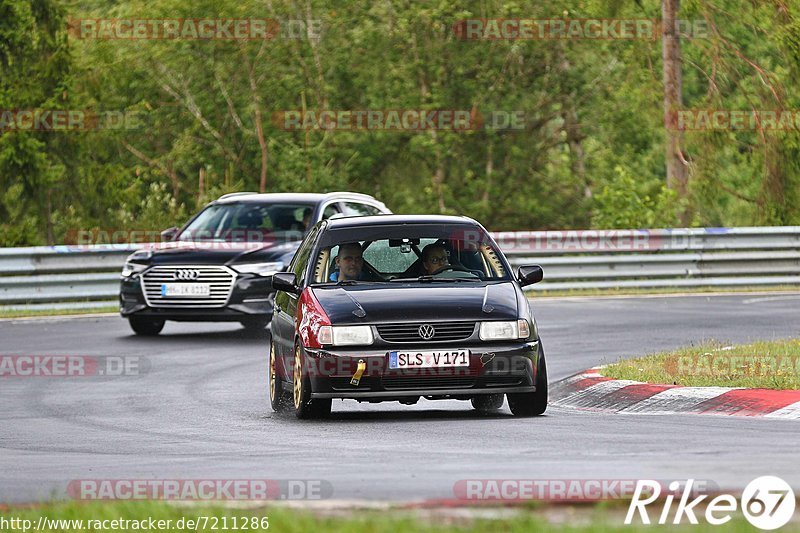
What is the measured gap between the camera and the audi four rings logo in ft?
67.1

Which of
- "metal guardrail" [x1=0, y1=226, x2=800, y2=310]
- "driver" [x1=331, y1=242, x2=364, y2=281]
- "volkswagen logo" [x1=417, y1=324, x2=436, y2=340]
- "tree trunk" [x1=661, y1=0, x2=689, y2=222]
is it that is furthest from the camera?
"tree trunk" [x1=661, y1=0, x2=689, y2=222]

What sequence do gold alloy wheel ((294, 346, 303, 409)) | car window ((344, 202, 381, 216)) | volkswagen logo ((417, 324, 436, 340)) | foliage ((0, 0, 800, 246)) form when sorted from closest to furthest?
volkswagen logo ((417, 324, 436, 340)) → gold alloy wheel ((294, 346, 303, 409)) → car window ((344, 202, 381, 216)) → foliage ((0, 0, 800, 246))

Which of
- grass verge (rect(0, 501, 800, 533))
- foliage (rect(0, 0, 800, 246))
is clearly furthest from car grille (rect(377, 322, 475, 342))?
foliage (rect(0, 0, 800, 246))

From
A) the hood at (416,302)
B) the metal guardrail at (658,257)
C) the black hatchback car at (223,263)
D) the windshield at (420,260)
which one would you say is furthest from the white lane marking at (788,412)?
the metal guardrail at (658,257)

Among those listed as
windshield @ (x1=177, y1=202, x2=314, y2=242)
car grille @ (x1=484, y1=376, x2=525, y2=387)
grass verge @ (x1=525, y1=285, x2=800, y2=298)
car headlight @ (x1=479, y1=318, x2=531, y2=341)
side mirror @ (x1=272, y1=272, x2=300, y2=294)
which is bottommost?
grass verge @ (x1=525, y1=285, x2=800, y2=298)

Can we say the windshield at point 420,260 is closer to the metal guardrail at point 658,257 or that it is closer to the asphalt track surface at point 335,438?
the asphalt track surface at point 335,438

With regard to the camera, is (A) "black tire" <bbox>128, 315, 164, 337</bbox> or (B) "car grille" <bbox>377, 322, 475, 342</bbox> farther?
(A) "black tire" <bbox>128, 315, 164, 337</bbox>

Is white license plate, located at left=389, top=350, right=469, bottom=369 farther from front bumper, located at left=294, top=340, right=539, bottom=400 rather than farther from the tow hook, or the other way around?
the tow hook

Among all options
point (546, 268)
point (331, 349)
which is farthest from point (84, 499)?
point (546, 268)

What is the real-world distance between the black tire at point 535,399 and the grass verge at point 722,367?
1.47m

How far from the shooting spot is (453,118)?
1548 inches

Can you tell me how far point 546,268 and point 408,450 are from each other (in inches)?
733

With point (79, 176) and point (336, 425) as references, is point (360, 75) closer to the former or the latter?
point (79, 176)

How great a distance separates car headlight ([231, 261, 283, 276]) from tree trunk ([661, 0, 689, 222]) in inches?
644
